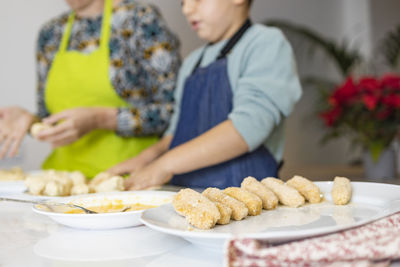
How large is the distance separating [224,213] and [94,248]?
6.3 inches

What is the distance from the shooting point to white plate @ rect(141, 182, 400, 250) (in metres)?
0.41

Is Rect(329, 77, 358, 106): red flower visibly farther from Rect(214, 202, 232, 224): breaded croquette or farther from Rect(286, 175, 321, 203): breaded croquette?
Rect(214, 202, 232, 224): breaded croquette

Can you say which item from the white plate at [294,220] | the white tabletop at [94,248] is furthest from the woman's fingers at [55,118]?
the white plate at [294,220]

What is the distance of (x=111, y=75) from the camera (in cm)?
152

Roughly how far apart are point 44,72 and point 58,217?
1226 mm

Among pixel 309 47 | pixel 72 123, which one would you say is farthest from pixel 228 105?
pixel 309 47

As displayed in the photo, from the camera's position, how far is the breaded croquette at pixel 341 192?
1.93ft

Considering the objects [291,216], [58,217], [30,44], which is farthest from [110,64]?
[291,216]

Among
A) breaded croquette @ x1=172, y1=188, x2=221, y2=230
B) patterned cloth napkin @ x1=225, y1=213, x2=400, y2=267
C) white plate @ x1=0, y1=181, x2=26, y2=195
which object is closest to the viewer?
patterned cloth napkin @ x1=225, y1=213, x2=400, y2=267

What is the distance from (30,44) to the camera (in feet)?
6.82

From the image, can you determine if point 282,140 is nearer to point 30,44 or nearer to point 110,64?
point 110,64

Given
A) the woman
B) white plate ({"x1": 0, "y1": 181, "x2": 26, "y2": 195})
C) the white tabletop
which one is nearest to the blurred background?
the woman

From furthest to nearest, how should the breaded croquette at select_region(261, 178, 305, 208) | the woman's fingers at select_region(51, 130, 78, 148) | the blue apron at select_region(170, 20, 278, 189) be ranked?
the woman's fingers at select_region(51, 130, 78, 148)
the blue apron at select_region(170, 20, 278, 189)
the breaded croquette at select_region(261, 178, 305, 208)

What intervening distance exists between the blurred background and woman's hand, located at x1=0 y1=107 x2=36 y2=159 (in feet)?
2.46
